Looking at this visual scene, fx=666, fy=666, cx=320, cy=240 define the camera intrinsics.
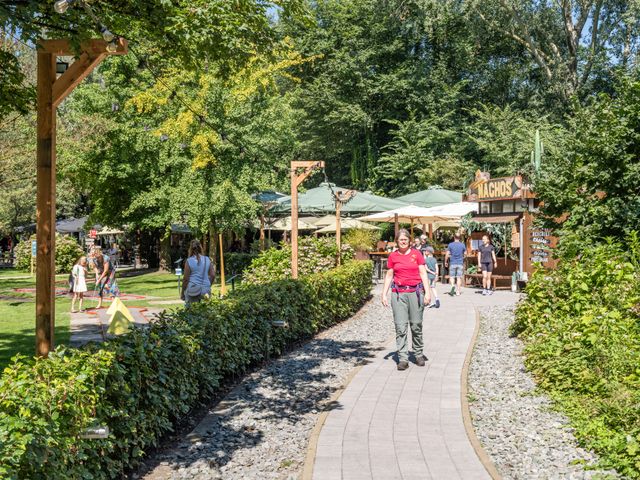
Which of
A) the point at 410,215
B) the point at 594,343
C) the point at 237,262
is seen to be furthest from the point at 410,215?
the point at 594,343

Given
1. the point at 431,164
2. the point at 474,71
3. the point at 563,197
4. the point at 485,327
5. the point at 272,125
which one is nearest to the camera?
the point at 563,197

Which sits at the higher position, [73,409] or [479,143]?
[479,143]

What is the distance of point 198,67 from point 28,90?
2.27 meters

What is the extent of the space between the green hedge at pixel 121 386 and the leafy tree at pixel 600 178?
16.8 feet

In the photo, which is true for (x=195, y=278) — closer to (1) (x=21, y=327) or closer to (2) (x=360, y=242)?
(1) (x=21, y=327)

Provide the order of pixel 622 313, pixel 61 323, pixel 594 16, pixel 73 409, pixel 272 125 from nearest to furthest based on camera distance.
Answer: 1. pixel 73 409
2. pixel 622 313
3. pixel 61 323
4. pixel 272 125
5. pixel 594 16

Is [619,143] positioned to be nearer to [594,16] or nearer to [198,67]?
[198,67]

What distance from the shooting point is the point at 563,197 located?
11.0m

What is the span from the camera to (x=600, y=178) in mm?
10523

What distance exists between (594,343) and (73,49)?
5938 mm

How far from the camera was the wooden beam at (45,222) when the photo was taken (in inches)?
235

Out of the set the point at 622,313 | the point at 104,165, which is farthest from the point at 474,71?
the point at 622,313

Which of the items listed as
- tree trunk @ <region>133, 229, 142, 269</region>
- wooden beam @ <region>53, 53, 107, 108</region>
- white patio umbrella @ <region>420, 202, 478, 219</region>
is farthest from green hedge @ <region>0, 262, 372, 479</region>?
tree trunk @ <region>133, 229, 142, 269</region>

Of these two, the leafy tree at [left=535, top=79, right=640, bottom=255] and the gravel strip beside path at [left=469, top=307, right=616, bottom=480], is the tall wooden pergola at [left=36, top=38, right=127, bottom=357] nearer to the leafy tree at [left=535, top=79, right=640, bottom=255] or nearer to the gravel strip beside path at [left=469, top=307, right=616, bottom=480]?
the gravel strip beside path at [left=469, top=307, right=616, bottom=480]
